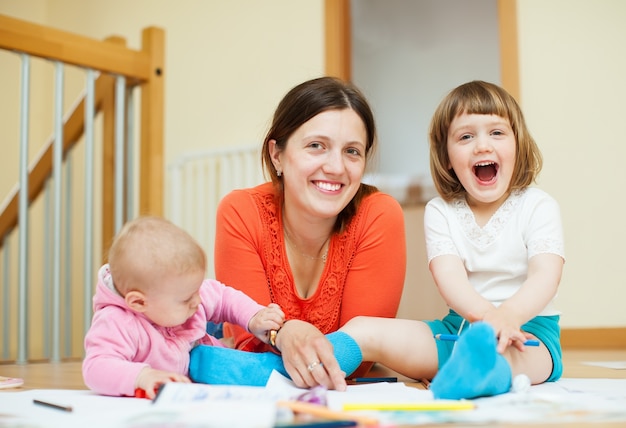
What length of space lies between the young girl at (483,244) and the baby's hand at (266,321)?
0.30 ft

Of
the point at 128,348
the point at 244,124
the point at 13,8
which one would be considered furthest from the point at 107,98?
the point at 13,8

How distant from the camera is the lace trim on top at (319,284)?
1.39 meters

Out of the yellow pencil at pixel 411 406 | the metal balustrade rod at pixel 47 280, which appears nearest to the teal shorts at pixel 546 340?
the yellow pencil at pixel 411 406

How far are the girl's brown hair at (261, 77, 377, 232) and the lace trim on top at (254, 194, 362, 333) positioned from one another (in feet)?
0.18

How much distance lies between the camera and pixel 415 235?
280cm

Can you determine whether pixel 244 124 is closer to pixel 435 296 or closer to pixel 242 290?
pixel 435 296

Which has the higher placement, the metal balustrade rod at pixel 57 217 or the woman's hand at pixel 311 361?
the metal balustrade rod at pixel 57 217

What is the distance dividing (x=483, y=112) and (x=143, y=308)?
2.28ft

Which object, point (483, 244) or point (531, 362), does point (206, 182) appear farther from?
point (531, 362)

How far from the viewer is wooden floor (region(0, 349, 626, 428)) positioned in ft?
4.41

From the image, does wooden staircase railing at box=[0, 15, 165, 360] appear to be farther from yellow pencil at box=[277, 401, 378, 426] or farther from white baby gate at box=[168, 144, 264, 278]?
yellow pencil at box=[277, 401, 378, 426]

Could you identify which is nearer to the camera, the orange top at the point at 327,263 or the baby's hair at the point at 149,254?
the baby's hair at the point at 149,254

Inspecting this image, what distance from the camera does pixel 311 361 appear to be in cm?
108

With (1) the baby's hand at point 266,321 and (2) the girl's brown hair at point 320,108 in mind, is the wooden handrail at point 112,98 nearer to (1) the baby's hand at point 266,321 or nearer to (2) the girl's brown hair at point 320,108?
(2) the girl's brown hair at point 320,108
